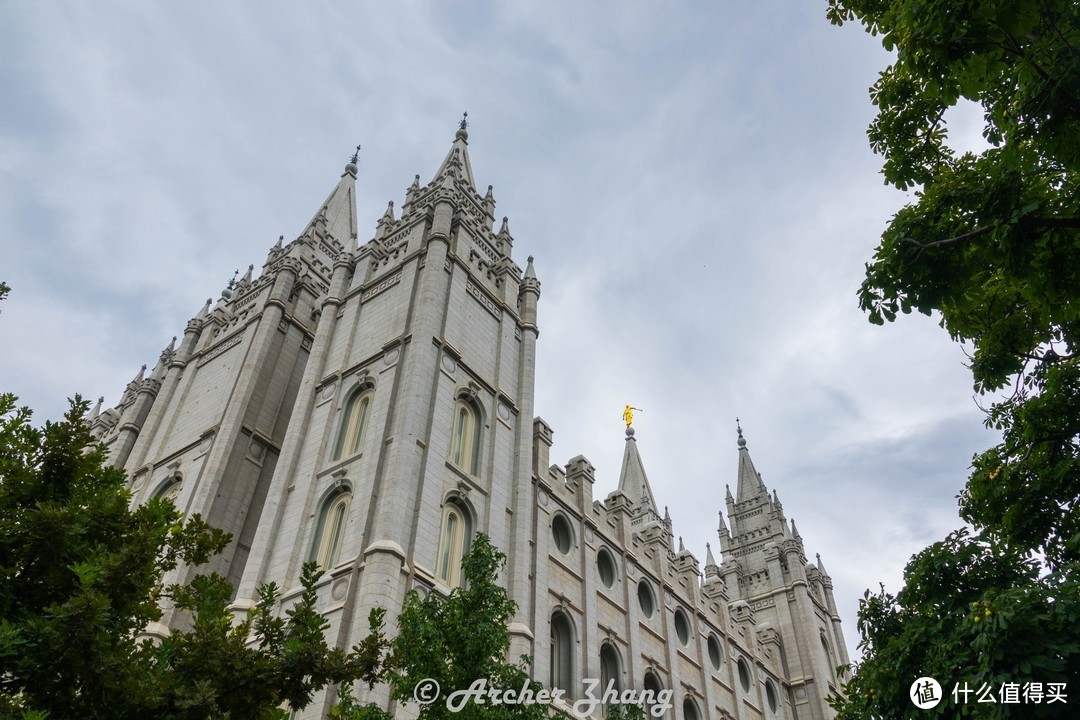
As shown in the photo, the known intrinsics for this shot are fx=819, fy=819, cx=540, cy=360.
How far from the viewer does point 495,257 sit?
2859cm

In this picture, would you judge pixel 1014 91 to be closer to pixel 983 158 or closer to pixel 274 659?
pixel 983 158

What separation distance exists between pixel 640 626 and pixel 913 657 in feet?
58.4

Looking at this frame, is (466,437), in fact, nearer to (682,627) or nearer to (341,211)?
(682,627)

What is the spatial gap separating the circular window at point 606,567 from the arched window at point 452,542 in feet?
25.1

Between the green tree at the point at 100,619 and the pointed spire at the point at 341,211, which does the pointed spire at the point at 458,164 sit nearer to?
the pointed spire at the point at 341,211

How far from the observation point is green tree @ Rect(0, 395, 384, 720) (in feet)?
25.2

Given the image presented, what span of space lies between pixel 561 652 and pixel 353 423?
28.2 ft

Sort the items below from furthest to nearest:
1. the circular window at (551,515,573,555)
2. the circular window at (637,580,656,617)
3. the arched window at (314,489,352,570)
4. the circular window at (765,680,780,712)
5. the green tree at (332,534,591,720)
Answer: the circular window at (765,680,780,712)
the circular window at (637,580,656,617)
the circular window at (551,515,573,555)
the arched window at (314,489,352,570)
the green tree at (332,534,591,720)

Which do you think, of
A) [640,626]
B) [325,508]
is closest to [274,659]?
[325,508]

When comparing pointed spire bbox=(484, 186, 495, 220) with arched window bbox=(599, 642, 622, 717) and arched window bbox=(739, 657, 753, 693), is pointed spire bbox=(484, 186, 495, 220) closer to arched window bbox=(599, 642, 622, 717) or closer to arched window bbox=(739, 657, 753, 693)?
arched window bbox=(599, 642, 622, 717)

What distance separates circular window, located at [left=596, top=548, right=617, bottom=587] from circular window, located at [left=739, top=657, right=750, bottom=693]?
9.83 meters

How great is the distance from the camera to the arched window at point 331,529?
19.1m

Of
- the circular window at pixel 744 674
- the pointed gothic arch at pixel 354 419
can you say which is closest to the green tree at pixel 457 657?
the pointed gothic arch at pixel 354 419

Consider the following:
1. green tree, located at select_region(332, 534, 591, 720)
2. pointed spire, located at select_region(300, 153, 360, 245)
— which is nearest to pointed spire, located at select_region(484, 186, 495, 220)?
pointed spire, located at select_region(300, 153, 360, 245)
